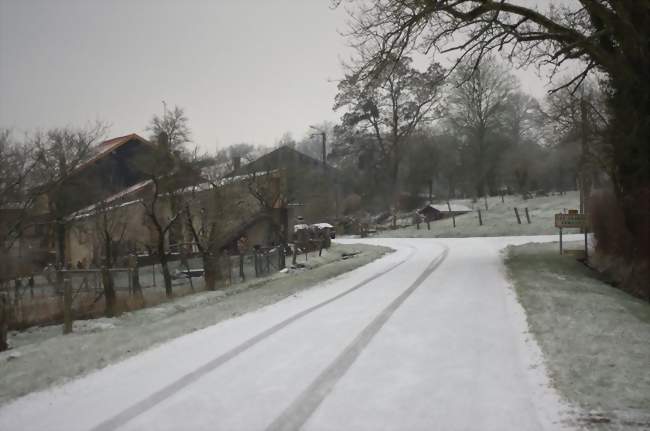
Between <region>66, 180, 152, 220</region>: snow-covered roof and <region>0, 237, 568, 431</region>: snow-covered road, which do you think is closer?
<region>0, 237, 568, 431</region>: snow-covered road

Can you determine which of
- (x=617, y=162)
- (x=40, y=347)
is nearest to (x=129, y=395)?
(x=40, y=347)

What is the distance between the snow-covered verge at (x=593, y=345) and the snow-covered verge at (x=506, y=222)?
934 inches

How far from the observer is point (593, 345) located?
7.90 meters

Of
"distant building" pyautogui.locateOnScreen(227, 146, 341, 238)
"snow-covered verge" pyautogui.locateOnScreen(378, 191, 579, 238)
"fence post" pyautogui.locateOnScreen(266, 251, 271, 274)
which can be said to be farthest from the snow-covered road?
"snow-covered verge" pyautogui.locateOnScreen(378, 191, 579, 238)

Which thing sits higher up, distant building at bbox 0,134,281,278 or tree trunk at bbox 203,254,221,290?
distant building at bbox 0,134,281,278

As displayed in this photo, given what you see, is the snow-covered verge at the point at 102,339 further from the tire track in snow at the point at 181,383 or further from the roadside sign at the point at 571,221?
the roadside sign at the point at 571,221

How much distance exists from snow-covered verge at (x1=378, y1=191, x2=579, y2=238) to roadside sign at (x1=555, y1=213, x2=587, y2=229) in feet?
46.9

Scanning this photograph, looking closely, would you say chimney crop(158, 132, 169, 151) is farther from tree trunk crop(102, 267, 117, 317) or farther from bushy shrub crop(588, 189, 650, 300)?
bushy shrub crop(588, 189, 650, 300)

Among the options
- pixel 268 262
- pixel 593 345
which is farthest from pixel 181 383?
pixel 268 262

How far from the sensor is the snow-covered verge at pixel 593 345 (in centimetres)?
555

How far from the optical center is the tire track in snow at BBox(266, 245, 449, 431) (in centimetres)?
548

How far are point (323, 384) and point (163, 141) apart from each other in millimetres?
22557

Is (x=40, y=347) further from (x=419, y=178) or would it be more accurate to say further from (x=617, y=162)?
(x=419, y=178)

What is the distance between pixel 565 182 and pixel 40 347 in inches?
2659
